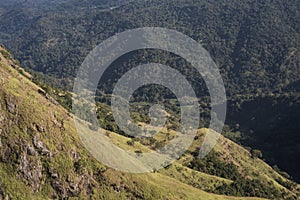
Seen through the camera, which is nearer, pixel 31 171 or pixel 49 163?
pixel 31 171

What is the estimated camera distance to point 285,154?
16775 cm

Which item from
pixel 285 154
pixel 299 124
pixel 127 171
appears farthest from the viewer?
pixel 299 124

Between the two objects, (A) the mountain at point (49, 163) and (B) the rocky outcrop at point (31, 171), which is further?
(B) the rocky outcrop at point (31, 171)

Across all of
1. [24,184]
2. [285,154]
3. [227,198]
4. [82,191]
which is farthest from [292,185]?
[24,184]

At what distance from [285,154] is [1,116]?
145904mm

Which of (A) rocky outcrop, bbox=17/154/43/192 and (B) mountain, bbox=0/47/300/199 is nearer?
(B) mountain, bbox=0/47/300/199

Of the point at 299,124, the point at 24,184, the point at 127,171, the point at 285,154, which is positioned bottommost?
the point at 24,184

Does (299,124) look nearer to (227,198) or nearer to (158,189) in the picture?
(227,198)

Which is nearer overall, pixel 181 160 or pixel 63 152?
pixel 63 152

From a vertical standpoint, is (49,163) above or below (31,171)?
above

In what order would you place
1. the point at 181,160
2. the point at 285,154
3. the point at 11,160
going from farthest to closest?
the point at 285,154 < the point at 181,160 < the point at 11,160

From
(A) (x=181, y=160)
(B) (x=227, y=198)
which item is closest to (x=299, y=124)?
(A) (x=181, y=160)

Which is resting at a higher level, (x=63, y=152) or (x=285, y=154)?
(x=285, y=154)

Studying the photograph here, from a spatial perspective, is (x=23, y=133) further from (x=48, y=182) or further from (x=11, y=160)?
(x=48, y=182)
